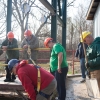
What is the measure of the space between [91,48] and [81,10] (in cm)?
2962

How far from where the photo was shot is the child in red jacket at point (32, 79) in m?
3.21

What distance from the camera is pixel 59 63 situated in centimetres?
448

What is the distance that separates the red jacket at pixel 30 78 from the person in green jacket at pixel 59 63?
1080mm

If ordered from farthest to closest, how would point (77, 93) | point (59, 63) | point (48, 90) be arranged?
point (77, 93) < point (59, 63) < point (48, 90)

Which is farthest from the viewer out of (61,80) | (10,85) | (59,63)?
(10,85)

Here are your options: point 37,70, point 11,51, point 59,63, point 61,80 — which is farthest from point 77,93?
point 37,70

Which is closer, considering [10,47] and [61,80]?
[61,80]

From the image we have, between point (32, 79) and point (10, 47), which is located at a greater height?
point (10, 47)

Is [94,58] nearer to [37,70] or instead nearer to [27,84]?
[37,70]

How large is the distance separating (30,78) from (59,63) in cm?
132

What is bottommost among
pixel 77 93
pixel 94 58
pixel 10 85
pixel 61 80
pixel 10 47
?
pixel 77 93

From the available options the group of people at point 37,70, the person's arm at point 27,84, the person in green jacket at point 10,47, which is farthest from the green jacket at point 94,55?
the person in green jacket at point 10,47

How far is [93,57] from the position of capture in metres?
3.42

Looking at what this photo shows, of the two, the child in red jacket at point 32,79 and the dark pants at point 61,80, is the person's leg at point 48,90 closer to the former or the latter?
the child in red jacket at point 32,79
